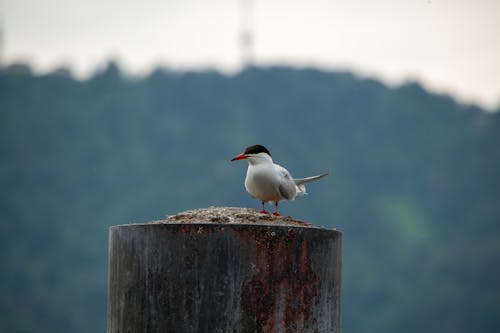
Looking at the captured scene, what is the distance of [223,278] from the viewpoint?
18.5 ft

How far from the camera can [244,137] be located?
11550 cm

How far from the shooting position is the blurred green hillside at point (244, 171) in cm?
9219

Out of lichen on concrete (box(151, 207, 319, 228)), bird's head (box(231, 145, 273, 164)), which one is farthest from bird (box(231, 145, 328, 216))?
lichen on concrete (box(151, 207, 319, 228))

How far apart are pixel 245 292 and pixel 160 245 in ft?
1.85

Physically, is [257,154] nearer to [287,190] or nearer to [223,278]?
[287,190]

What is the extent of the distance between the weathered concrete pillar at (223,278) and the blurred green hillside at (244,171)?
78.3 m

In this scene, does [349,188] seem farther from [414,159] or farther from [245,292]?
[245,292]

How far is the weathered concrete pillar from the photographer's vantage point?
565 centimetres

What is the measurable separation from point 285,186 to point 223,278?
3.39 meters

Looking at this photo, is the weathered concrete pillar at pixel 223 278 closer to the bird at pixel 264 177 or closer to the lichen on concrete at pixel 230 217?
the lichen on concrete at pixel 230 217

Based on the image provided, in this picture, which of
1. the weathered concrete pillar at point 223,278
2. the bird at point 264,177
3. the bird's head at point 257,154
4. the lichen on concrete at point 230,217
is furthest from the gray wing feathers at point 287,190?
the weathered concrete pillar at point 223,278

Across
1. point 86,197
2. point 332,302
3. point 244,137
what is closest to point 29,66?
point 86,197

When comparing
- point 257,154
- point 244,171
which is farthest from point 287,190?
point 244,171

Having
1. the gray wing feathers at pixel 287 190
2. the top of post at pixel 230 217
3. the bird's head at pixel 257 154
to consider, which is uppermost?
the bird's head at pixel 257 154
